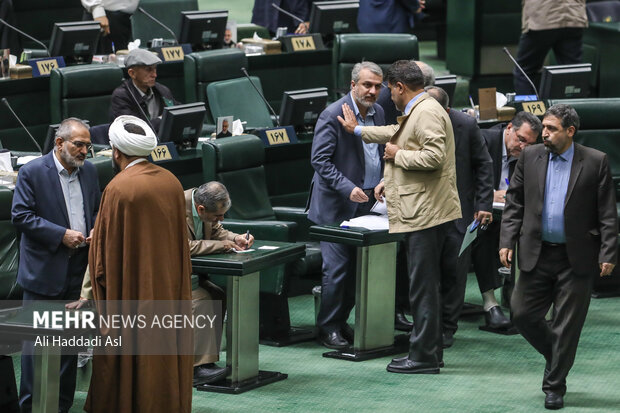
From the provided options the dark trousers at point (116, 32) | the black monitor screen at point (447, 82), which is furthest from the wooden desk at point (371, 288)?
the dark trousers at point (116, 32)

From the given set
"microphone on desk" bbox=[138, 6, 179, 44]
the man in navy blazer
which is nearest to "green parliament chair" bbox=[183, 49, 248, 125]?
"microphone on desk" bbox=[138, 6, 179, 44]

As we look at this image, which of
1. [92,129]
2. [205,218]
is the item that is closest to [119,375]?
[205,218]

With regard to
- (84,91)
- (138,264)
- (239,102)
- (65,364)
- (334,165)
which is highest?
(84,91)

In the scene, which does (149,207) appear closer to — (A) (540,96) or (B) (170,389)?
(B) (170,389)

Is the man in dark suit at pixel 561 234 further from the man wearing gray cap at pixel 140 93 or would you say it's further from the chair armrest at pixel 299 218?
the man wearing gray cap at pixel 140 93

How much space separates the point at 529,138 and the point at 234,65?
2.65 m

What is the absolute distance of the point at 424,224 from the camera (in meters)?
6.32

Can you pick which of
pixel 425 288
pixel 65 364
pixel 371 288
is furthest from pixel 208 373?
pixel 425 288

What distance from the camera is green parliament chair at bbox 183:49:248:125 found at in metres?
9.12

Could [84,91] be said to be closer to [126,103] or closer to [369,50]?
[126,103]

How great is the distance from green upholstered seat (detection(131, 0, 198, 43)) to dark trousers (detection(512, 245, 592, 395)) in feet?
16.3

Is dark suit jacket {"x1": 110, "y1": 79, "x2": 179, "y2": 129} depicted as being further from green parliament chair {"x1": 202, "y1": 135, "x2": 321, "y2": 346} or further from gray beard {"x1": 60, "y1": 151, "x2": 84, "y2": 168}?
gray beard {"x1": 60, "y1": 151, "x2": 84, "y2": 168}

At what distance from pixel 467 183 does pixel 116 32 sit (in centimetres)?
460

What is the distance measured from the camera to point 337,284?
7098mm
